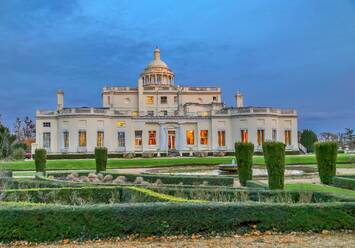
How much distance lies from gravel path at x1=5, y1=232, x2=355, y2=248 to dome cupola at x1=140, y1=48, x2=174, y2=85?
184 feet

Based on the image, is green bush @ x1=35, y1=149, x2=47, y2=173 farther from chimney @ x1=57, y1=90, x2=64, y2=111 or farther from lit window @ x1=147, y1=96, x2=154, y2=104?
lit window @ x1=147, y1=96, x2=154, y2=104

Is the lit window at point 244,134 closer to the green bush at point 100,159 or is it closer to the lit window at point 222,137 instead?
the lit window at point 222,137

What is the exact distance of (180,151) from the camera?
53.9 m

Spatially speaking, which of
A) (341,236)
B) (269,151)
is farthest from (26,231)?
(269,151)

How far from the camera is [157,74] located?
63.8 m

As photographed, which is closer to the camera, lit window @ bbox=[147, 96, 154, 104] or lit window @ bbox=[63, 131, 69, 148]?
lit window @ bbox=[63, 131, 69, 148]

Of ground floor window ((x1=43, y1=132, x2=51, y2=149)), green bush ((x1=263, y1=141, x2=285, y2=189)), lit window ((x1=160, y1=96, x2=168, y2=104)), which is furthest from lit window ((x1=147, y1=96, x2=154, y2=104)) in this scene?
green bush ((x1=263, y1=141, x2=285, y2=189))

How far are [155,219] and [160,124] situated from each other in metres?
46.5

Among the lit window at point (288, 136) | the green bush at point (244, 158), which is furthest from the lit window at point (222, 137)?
the green bush at point (244, 158)

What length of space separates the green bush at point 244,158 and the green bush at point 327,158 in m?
3.70

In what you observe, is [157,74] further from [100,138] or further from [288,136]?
[288,136]

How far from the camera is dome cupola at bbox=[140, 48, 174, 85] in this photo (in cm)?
6378

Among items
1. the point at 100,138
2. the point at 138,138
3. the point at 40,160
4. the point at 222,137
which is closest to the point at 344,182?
the point at 40,160

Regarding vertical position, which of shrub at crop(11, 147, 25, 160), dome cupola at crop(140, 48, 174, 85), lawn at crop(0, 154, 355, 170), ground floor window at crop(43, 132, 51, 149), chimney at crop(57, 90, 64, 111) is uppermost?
dome cupola at crop(140, 48, 174, 85)
